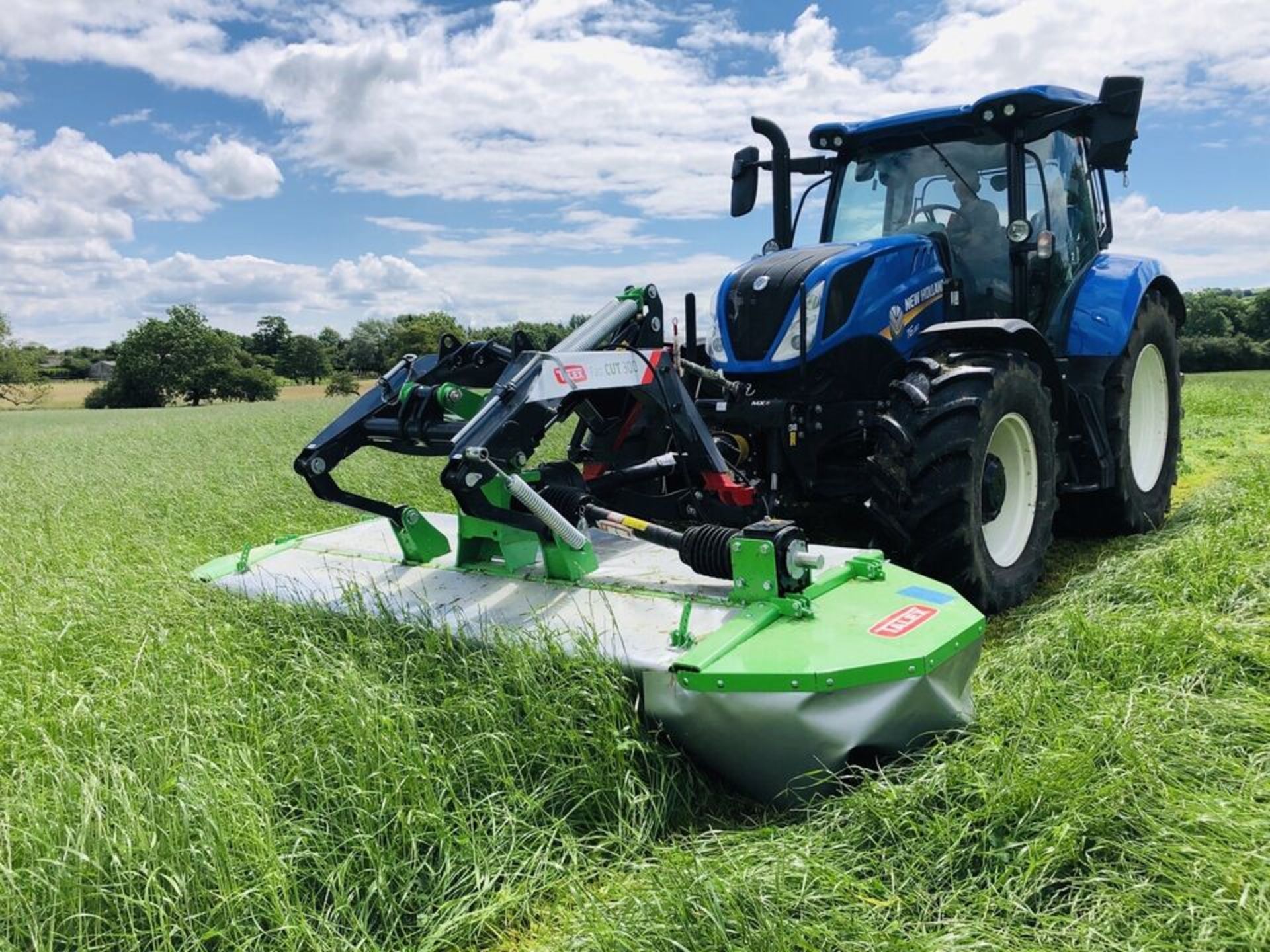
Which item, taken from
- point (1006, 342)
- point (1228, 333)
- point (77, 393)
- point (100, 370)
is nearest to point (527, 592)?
point (1006, 342)

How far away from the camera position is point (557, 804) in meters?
2.73

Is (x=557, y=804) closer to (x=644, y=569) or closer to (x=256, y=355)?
(x=644, y=569)

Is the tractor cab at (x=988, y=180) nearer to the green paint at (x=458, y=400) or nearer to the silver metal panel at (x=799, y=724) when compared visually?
the green paint at (x=458, y=400)

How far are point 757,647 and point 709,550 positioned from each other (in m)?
0.51

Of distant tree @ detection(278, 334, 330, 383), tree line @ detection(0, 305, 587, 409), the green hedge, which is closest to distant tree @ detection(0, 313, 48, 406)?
tree line @ detection(0, 305, 587, 409)

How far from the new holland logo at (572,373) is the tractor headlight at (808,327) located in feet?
4.40

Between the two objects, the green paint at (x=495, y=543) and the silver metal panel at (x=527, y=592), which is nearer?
the silver metal panel at (x=527, y=592)

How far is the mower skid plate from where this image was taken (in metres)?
2.64

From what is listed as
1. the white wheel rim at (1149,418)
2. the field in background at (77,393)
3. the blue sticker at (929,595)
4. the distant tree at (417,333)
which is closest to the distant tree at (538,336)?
the blue sticker at (929,595)

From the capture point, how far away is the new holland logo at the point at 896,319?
4.74 meters

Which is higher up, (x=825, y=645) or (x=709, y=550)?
(x=709, y=550)

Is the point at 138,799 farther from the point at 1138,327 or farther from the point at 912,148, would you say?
the point at 1138,327

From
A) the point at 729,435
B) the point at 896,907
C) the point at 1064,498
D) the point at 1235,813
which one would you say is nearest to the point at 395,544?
the point at 729,435

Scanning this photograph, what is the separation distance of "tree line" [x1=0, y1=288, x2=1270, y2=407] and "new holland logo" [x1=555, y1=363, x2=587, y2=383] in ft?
124
